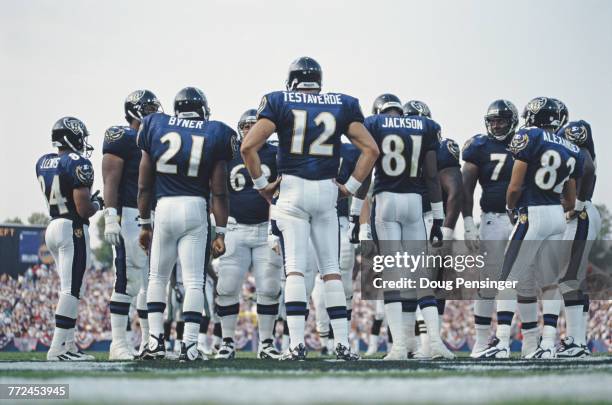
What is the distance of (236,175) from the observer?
385 inches

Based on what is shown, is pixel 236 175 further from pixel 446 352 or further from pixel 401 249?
pixel 446 352

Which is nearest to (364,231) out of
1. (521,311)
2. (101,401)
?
(521,311)

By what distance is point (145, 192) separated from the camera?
7.82 m

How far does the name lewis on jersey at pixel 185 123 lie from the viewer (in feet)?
25.1

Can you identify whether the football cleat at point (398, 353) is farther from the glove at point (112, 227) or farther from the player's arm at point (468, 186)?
the glove at point (112, 227)

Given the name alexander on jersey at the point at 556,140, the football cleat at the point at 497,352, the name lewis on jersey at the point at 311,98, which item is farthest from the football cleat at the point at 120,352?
the name alexander on jersey at the point at 556,140

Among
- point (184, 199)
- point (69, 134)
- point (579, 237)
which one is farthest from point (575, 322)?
point (69, 134)

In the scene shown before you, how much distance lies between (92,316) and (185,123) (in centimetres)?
1595

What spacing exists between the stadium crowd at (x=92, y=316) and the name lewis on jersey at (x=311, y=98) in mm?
13390

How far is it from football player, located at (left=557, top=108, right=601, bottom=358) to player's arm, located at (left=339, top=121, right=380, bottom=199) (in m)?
2.56

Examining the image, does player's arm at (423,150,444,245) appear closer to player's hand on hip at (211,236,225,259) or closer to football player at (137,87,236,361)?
football player at (137,87,236,361)

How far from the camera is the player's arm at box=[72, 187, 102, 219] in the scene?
27.8 ft

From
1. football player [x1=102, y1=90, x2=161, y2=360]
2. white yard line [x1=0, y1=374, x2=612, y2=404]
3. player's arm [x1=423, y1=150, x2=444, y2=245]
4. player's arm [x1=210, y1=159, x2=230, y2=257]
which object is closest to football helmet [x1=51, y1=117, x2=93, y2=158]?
football player [x1=102, y1=90, x2=161, y2=360]

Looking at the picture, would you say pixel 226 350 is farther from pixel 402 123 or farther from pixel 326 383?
pixel 326 383
